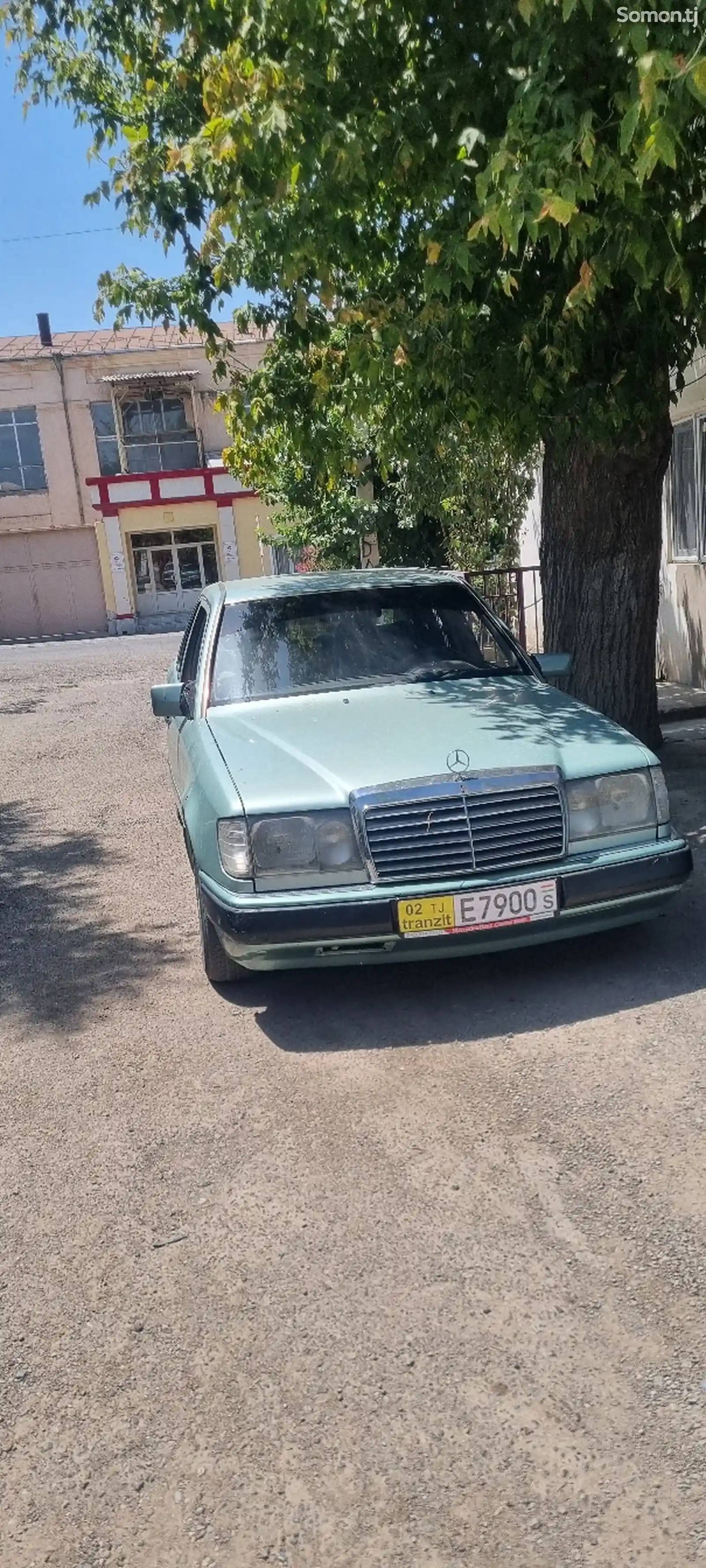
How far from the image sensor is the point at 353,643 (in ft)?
18.7

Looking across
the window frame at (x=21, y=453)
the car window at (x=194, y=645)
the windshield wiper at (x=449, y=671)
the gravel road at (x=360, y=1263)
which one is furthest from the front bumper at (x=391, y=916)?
the window frame at (x=21, y=453)

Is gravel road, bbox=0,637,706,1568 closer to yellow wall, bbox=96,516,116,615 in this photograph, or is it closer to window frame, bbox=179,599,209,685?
window frame, bbox=179,599,209,685

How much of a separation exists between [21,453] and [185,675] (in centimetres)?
3480

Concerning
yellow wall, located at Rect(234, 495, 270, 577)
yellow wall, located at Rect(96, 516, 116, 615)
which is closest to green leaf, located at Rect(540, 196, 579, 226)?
yellow wall, located at Rect(234, 495, 270, 577)

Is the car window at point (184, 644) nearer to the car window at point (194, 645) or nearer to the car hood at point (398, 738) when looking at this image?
the car window at point (194, 645)

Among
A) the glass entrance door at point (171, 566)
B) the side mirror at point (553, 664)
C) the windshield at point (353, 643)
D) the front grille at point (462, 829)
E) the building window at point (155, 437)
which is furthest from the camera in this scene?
the building window at point (155, 437)

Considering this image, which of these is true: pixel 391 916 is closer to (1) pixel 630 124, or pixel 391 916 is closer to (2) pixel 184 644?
(1) pixel 630 124

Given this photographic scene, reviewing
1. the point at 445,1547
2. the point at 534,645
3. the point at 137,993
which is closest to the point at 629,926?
the point at 137,993

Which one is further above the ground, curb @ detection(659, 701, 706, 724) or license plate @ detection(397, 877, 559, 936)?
license plate @ detection(397, 877, 559, 936)

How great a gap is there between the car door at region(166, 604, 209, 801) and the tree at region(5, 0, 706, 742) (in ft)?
4.82

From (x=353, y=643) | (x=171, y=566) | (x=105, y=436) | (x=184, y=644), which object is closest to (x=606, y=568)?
(x=353, y=643)

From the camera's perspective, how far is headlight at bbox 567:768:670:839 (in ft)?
14.5

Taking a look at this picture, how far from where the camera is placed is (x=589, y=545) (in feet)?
24.7

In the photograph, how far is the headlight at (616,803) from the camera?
442 cm
